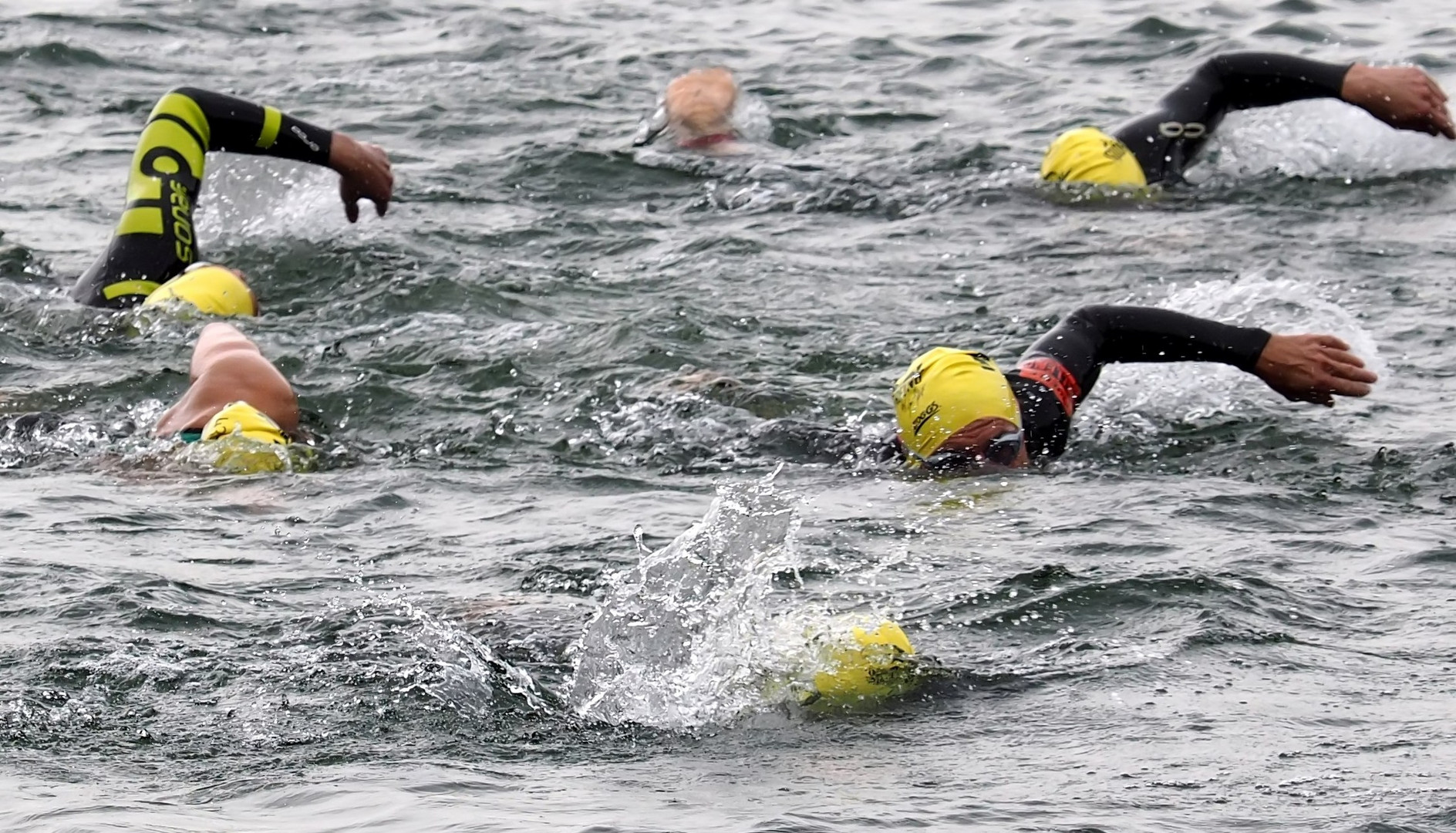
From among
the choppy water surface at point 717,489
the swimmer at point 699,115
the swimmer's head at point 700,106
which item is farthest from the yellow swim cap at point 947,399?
the swimmer's head at point 700,106

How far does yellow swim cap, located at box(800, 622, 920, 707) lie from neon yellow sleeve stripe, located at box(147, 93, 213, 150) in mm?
5611

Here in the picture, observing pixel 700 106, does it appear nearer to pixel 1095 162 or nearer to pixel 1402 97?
pixel 1095 162

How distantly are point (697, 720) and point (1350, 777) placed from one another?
1.60m

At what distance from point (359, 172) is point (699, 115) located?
3.51 m

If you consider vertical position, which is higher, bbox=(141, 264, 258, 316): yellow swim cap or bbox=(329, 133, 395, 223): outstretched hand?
bbox=(329, 133, 395, 223): outstretched hand

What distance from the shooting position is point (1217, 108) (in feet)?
36.0

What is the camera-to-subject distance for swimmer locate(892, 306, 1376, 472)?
7383mm

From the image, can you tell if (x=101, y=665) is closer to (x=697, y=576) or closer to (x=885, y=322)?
(x=697, y=576)

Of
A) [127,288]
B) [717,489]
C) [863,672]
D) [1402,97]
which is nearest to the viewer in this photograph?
[863,672]

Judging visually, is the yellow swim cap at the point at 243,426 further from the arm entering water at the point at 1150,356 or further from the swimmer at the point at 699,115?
the swimmer at the point at 699,115

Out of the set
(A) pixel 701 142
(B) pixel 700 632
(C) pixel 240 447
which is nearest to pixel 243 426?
(C) pixel 240 447

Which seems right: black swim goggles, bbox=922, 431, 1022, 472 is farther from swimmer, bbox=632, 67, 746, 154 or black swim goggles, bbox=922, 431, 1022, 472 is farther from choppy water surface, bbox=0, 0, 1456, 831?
swimmer, bbox=632, 67, 746, 154

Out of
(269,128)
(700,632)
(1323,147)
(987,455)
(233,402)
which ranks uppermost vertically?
(269,128)

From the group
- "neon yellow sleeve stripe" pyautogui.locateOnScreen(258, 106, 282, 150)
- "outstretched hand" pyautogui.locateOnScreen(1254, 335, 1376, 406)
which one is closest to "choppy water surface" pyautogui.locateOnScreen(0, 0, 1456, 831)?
"outstretched hand" pyautogui.locateOnScreen(1254, 335, 1376, 406)
